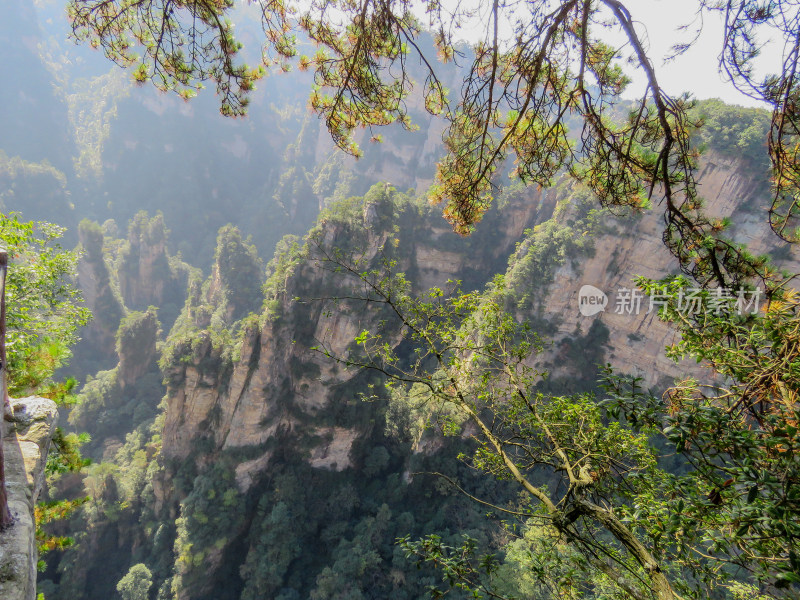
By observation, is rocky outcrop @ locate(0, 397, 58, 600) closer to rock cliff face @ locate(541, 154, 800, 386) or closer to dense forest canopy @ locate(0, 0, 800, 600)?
dense forest canopy @ locate(0, 0, 800, 600)

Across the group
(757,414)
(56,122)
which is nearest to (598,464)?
(757,414)

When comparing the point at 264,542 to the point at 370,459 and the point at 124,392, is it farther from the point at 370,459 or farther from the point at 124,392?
the point at 124,392

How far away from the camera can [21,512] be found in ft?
9.15

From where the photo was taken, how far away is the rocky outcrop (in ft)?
7.75

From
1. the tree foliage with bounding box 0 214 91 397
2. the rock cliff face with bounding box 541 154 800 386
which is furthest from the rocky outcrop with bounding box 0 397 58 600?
the rock cliff face with bounding box 541 154 800 386

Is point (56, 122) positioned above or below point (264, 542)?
above

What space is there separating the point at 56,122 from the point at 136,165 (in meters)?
15.9

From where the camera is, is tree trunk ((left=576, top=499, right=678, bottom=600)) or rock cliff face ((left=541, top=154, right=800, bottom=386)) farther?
rock cliff face ((left=541, top=154, right=800, bottom=386))

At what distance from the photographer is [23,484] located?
3.33m

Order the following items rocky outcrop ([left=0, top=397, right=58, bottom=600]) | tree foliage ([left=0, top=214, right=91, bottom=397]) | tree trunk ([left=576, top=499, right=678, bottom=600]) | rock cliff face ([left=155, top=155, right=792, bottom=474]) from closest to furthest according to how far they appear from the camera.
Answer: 1. tree trunk ([left=576, top=499, right=678, bottom=600])
2. rocky outcrop ([left=0, top=397, right=58, bottom=600])
3. tree foliage ([left=0, top=214, right=91, bottom=397])
4. rock cliff face ([left=155, top=155, right=792, bottom=474])

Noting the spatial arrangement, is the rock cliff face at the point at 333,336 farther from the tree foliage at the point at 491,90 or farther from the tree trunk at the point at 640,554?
the tree trunk at the point at 640,554

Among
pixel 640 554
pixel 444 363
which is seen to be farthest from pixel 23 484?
pixel 640 554

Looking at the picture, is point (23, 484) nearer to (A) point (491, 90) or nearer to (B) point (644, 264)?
(A) point (491, 90)

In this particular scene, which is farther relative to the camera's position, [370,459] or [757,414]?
[370,459]
